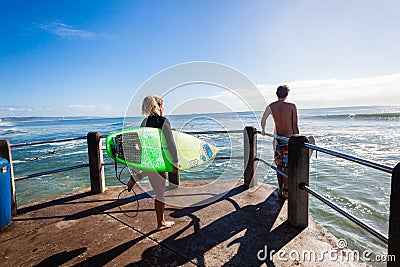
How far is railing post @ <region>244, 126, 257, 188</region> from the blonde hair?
1.78 m

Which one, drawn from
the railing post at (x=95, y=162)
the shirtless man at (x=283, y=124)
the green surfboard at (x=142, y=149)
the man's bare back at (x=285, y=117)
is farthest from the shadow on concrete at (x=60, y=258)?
Result: the man's bare back at (x=285, y=117)

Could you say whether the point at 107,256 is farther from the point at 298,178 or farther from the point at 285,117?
the point at 285,117

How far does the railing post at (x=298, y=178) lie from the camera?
2613mm

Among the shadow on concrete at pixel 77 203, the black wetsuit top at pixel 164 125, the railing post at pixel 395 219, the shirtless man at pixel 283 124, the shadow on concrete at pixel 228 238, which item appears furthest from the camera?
the shirtless man at pixel 283 124

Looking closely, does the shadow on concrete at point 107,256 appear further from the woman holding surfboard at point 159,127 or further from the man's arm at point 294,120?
the man's arm at point 294,120

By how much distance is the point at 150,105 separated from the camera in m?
2.62

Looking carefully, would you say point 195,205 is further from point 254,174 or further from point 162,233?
point 254,174

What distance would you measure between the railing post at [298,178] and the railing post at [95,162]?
2.98 metres

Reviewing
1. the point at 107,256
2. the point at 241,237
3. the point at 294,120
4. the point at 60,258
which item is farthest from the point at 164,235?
the point at 294,120

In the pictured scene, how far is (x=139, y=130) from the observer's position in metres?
A: 2.78

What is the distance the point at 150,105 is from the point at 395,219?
2300mm

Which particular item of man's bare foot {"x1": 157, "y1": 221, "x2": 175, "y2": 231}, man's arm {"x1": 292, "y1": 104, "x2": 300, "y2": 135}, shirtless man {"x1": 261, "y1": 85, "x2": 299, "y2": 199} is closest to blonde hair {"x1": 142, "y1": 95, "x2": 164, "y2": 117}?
man's bare foot {"x1": 157, "y1": 221, "x2": 175, "y2": 231}

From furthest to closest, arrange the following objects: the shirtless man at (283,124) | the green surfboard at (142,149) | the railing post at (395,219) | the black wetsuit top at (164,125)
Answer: the shirtless man at (283,124), the green surfboard at (142,149), the black wetsuit top at (164,125), the railing post at (395,219)

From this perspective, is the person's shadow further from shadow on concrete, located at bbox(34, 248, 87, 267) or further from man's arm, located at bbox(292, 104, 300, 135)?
man's arm, located at bbox(292, 104, 300, 135)
